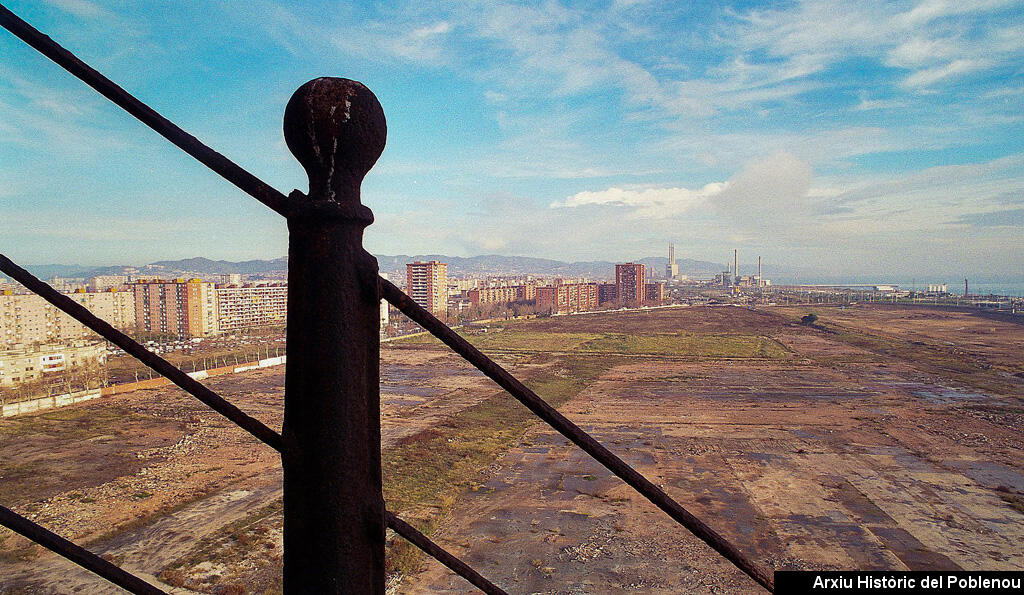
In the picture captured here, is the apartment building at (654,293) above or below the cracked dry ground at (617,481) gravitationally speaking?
above

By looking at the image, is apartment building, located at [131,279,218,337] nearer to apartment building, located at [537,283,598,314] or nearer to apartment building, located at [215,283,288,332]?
apartment building, located at [215,283,288,332]

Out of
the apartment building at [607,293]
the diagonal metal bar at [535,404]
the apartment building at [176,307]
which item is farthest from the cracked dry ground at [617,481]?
the apartment building at [607,293]

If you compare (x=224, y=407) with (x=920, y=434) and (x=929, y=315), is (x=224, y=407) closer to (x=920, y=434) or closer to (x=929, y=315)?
(x=920, y=434)

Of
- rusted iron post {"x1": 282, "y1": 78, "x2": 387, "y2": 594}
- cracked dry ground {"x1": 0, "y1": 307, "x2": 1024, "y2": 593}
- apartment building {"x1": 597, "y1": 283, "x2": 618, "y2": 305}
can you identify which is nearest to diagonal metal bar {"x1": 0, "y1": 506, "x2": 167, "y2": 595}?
rusted iron post {"x1": 282, "y1": 78, "x2": 387, "y2": 594}

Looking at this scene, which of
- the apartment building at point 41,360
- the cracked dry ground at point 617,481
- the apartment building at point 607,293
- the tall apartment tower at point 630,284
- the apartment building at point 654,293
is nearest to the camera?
the cracked dry ground at point 617,481

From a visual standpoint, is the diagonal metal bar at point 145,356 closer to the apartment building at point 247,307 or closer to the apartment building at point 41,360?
the apartment building at point 41,360

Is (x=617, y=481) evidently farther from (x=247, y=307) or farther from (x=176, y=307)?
(x=247, y=307)

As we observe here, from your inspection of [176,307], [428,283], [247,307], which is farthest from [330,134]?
[247,307]
